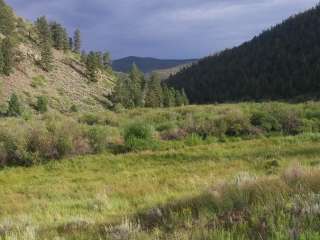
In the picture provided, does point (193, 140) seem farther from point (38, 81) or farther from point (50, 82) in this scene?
point (50, 82)

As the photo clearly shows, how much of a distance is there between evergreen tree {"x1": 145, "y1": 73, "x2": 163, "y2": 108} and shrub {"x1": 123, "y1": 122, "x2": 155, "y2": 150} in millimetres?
54772

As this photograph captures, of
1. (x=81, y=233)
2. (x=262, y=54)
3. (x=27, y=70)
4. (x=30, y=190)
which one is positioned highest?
(x=262, y=54)

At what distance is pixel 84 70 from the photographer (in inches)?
2970

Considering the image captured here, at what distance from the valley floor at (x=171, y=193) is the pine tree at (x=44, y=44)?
48.4 metres

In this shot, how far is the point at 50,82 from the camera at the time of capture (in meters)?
59.0

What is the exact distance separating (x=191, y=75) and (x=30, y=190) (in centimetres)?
13870

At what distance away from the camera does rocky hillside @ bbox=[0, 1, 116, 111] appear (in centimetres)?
5054

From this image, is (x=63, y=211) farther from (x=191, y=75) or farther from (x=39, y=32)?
(x=191, y=75)

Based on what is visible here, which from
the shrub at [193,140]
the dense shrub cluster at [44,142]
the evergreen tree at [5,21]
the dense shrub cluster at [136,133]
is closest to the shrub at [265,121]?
the dense shrub cluster at [136,133]

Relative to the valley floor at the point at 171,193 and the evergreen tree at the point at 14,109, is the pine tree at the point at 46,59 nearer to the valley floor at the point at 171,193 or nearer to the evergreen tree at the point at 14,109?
the evergreen tree at the point at 14,109

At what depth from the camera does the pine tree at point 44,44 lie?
6147cm

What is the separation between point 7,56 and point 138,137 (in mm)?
39923

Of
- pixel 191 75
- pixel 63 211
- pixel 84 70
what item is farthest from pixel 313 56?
pixel 63 211

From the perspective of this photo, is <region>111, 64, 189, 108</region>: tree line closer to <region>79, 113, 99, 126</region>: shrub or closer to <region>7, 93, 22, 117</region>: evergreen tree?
<region>7, 93, 22, 117</region>: evergreen tree
